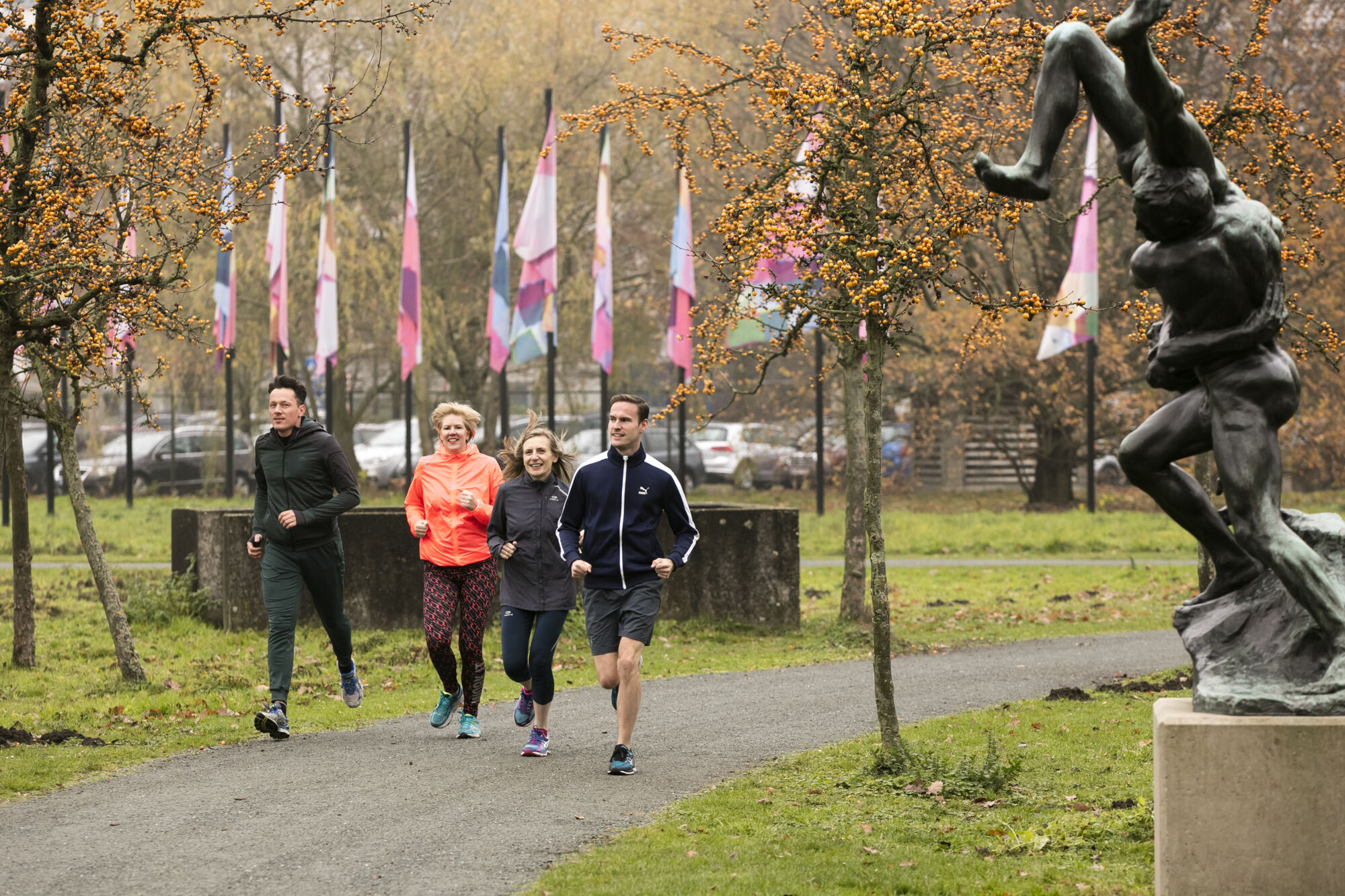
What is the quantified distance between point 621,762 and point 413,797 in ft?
3.61

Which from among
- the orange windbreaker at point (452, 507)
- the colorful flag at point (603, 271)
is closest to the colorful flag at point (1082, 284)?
the colorful flag at point (603, 271)

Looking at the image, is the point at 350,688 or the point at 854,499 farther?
the point at 854,499

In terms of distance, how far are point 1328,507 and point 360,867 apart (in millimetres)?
24353

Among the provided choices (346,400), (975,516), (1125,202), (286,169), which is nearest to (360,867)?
(286,169)

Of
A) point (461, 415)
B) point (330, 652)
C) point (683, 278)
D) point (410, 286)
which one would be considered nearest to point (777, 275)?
point (330, 652)

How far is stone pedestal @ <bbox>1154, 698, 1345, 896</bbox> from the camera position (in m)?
4.96

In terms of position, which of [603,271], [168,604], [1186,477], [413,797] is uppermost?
[603,271]

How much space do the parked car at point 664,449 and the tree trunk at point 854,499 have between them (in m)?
15.1

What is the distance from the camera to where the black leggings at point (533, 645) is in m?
8.45

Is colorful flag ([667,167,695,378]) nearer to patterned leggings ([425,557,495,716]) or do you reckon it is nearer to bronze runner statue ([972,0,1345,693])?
patterned leggings ([425,557,495,716])

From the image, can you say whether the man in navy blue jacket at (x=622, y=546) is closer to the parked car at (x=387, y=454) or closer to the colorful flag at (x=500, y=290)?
the colorful flag at (x=500, y=290)

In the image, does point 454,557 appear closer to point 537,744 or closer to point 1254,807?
point 537,744

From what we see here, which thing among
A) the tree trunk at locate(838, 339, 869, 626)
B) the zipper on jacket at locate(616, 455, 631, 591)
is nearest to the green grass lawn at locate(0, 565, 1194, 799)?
the tree trunk at locate(838, 339, 869, 626)

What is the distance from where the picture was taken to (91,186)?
9.52 m
